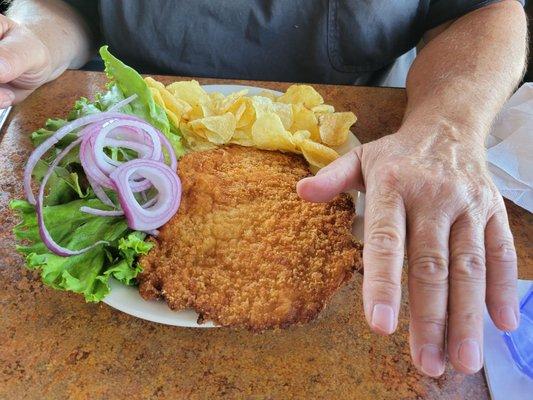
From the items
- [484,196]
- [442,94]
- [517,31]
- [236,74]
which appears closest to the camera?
[484,196]

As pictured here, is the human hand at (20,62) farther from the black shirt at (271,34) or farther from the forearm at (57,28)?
the black shirt at (271,34)

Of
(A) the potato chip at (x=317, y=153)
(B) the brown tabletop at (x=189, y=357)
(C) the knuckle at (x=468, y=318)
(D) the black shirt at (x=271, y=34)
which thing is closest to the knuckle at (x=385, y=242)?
(C) the knuckle at (x=468, y=318)

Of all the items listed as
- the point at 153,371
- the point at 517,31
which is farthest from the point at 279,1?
the point at 153,371

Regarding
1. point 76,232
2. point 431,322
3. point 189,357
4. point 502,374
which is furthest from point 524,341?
point 76,232

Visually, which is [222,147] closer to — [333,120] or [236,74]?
[333,120]

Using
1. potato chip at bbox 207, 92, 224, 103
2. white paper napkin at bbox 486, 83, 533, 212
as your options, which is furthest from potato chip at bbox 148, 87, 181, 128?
white paper napkin at bbox 486, 83, 533, 212

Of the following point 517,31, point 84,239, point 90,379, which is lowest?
point 90,379

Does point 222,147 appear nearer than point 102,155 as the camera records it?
No
